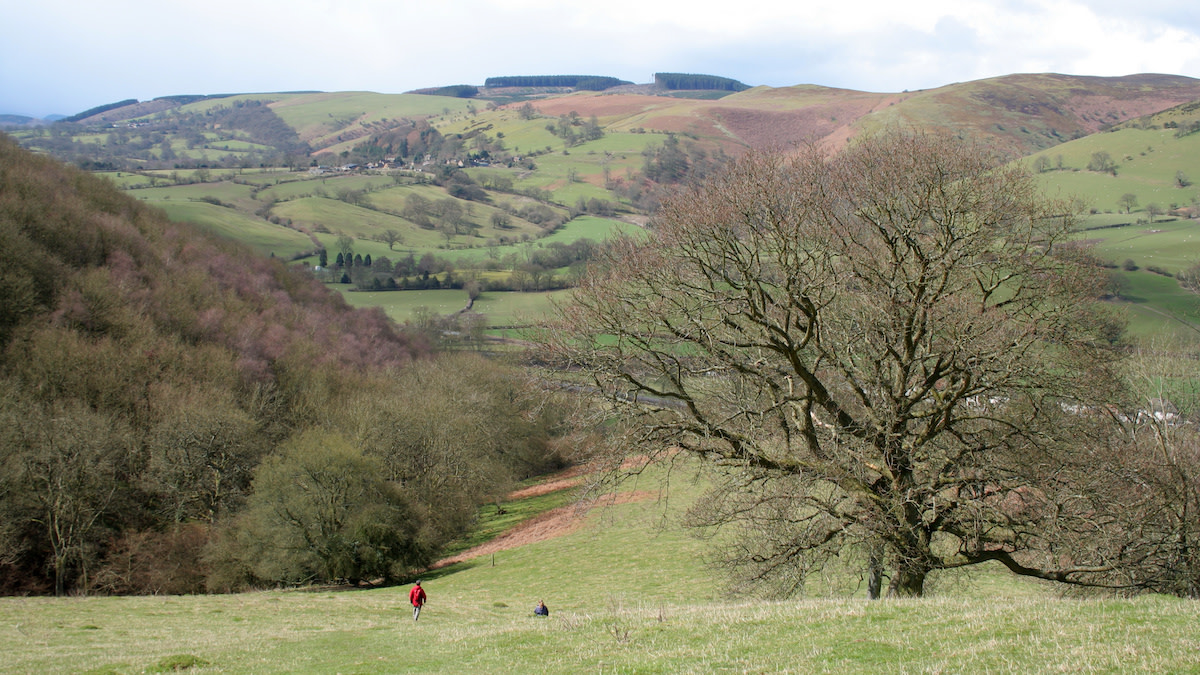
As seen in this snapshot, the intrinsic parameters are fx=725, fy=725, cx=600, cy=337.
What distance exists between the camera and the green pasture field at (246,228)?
11976 cm

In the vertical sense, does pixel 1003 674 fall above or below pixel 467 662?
above

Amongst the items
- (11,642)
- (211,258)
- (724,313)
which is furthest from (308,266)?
(724,313)

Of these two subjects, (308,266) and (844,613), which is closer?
(844,613)

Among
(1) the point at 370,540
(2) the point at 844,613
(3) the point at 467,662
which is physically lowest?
(1) the point at 370,540

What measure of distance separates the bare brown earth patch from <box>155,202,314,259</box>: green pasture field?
86983 millimetres

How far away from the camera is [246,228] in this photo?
12888 cm

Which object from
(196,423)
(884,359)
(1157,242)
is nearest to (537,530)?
(196,423)

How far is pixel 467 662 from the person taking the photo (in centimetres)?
1209

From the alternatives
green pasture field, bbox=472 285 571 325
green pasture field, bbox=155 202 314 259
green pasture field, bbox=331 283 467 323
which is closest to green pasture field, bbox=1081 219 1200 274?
green pasture field, bbox=472 285 571 325

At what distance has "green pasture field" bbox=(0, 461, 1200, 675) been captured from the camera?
881cm

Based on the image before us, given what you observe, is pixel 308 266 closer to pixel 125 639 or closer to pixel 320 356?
pixel 320 356

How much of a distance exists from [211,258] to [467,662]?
80899mm

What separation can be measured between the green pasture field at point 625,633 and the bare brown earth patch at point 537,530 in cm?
1201

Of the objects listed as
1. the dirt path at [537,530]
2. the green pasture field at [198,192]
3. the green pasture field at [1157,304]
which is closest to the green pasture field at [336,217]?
the green pasture field at [198,192]
